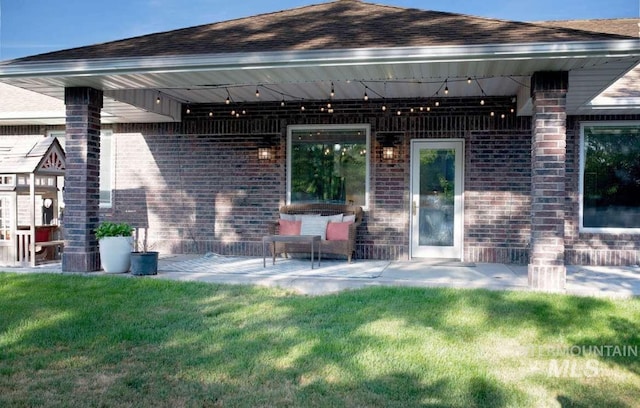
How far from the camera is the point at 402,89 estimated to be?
862 centimetres

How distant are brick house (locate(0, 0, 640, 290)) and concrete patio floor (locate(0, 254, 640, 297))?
1.81 ft

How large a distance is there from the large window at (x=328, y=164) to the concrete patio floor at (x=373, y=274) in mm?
1245

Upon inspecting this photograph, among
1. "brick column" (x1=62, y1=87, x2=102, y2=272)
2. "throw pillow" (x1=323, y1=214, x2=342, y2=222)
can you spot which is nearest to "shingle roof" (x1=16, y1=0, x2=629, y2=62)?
"brick column" (x1=62, y1=87, x2=102, y2=272)

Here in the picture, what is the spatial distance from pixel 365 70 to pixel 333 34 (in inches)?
28.1

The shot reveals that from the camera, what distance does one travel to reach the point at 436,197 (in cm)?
941

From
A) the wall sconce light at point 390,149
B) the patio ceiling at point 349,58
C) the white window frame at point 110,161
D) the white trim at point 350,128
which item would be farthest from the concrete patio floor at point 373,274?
the patio ceiling at point 349,58

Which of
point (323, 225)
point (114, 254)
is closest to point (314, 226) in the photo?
point (323, 225)

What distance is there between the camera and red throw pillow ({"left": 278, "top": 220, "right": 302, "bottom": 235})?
9.27 m

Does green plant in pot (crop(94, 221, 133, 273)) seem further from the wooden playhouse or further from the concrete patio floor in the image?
the wooden playhouse

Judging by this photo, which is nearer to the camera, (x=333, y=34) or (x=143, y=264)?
(x=333, y=34)

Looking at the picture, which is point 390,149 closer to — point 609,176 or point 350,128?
point 350,128

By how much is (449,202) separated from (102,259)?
5.44 metres

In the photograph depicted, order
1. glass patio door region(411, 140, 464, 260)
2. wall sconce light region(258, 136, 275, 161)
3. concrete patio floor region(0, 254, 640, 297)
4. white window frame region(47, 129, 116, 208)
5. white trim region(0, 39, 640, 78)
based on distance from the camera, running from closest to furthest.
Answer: white trim region(0, 39, 640, 78) → concrete patio floor region(0, 254, 640, 297) → glass patio door region(411, 140, 464, 260) → wall sconce light region(258, 136, 275, 161) → white window frame region(47, 129, 116, 208)

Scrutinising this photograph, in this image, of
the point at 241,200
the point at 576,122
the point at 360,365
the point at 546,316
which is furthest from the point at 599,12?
the point at 360,365
